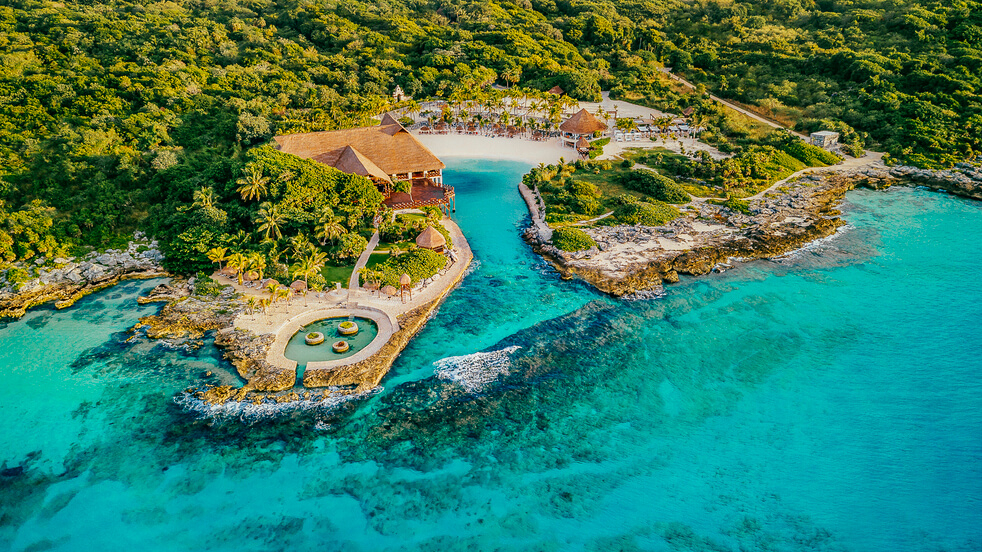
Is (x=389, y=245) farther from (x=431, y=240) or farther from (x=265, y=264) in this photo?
(x=265, y=264)

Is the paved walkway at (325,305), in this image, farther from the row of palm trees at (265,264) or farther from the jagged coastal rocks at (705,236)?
the jagged coastal rocks at (705,236)

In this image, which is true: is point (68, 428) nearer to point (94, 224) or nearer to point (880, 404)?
point (94, 224)

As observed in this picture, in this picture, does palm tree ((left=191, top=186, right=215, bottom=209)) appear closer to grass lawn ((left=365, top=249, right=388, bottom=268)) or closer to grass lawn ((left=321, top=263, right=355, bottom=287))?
grass lawn ((left=321, top=263, right=355, bottom=287))

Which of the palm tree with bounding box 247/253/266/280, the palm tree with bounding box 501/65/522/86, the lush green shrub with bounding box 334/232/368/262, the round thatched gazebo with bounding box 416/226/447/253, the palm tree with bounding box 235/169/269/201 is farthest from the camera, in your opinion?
the palm tree with bounding box 501/65/522/86

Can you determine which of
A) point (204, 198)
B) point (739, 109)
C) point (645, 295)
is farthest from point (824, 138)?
point (204, 198)

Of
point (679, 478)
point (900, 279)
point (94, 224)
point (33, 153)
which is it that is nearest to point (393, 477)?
point (679, 478)

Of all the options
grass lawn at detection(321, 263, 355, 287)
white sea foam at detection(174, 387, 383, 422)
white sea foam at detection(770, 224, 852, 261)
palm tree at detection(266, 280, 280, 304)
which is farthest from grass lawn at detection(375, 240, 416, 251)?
white sea foam at detection(770, 224, 852, 261)
